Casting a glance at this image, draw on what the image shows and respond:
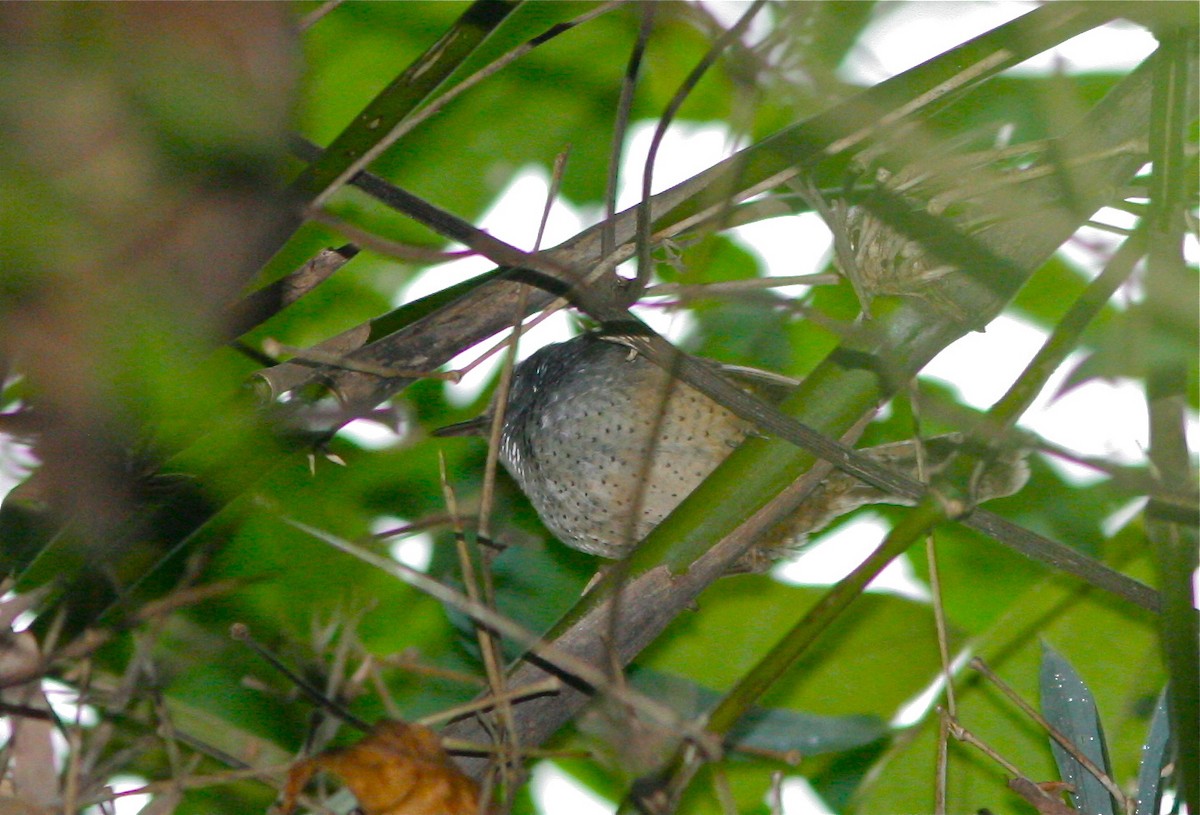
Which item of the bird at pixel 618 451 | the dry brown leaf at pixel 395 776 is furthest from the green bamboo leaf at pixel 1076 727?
the dry brown leaf at pixel 395 776

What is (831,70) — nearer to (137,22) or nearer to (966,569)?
(137,22)

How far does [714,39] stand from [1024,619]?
0.72 meters

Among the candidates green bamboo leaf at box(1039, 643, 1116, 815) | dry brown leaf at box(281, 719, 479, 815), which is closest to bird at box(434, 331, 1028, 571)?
green bamboo leaf at box(1039, 643, 1116, 815)

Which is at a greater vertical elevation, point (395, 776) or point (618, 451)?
point (618, 451)

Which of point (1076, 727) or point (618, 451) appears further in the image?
point (618, 451)

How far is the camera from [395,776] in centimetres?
66

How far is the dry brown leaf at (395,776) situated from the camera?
2.14ft

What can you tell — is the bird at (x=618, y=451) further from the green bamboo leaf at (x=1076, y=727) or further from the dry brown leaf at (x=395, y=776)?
the dry brown leaf at (x=395, y=776)

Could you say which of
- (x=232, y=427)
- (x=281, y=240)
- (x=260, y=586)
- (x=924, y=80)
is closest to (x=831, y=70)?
(x=924, y=80)

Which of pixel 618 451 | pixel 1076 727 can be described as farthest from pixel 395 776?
pixel 618 451

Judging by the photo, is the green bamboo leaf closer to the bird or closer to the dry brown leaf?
the bird

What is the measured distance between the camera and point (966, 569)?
122 cm

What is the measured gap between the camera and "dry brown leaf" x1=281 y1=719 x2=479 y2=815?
65cm

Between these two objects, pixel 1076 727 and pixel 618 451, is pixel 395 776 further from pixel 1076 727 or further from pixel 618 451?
pixel 618 451
